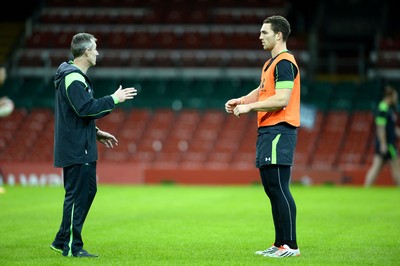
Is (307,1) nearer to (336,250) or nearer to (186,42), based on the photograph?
(186,42)

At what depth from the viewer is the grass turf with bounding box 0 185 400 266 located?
809cm

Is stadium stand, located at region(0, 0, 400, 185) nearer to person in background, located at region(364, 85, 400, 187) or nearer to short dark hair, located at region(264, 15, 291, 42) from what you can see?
person in background, located at region(364, 85, 400, 187)

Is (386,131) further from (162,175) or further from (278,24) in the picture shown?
(278,24)

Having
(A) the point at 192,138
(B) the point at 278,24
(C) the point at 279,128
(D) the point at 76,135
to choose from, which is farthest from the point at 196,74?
(D) the point at 76,135

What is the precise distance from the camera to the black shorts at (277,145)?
8.17m

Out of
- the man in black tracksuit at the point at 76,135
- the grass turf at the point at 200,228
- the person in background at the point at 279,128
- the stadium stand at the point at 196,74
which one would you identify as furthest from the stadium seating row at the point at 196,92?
the man in black tracksuit at the point at 76,135

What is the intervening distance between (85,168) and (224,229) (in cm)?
344

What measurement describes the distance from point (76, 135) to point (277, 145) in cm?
215

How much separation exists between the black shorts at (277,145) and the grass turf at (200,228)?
1.04m

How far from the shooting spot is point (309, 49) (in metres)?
30.9

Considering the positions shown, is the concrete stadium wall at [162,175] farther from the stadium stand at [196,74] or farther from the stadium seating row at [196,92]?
the stadium seating row at [196,92]

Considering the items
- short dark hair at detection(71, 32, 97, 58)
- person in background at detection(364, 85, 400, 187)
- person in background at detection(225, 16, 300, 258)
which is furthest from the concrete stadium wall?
short dark hair at detection(71, 32, 97, 58)

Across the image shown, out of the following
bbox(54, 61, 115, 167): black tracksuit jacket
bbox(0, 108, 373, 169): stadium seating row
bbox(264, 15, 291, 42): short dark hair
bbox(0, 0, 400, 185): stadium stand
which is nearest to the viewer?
bbox(54, 61, 115, 167): black tracksuit jacket

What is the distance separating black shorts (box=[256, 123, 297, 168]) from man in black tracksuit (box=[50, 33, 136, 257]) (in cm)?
158
